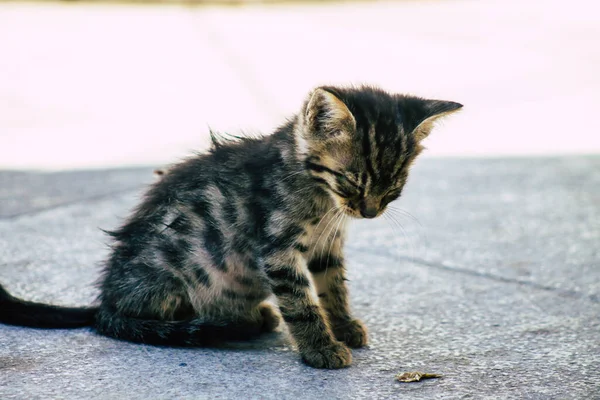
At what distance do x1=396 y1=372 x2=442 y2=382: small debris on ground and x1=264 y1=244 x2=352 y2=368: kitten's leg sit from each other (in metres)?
0.23

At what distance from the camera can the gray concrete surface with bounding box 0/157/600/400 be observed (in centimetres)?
296

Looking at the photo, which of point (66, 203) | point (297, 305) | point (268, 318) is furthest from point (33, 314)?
point (66, 203)

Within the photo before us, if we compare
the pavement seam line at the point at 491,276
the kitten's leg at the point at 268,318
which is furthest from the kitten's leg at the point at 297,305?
the pavement seam line at the point at 491,276

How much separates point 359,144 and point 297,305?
663mm

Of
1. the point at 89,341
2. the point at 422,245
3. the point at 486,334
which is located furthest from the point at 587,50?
the point at 89,341

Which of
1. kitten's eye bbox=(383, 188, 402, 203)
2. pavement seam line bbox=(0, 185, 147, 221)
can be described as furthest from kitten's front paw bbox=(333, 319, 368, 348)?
pavement seam line bbox=(0, 185, 147, 221)

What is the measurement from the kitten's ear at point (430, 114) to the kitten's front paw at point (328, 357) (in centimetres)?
89

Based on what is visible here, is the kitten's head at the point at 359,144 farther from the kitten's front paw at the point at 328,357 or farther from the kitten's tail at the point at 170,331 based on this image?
the kitten's tail at the point at 170,331

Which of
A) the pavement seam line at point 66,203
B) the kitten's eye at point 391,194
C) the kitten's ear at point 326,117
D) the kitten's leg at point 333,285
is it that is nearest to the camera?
the kitten's ear at point 326,117

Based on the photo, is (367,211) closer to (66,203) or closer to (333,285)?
(333,285)

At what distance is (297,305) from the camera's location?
322 cm

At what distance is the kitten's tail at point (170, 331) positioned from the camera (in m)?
3.27

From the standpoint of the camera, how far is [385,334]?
358cm

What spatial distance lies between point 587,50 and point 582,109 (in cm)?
324
